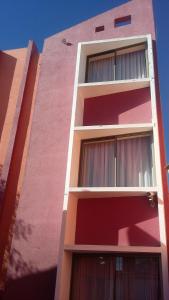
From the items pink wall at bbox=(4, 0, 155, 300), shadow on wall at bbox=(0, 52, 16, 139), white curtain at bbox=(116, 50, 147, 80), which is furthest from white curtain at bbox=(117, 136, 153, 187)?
shadow on wall at bbox=(0, 52, 16, 139)

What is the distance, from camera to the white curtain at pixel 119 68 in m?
10.6

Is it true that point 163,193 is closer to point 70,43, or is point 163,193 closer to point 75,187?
point 75,187

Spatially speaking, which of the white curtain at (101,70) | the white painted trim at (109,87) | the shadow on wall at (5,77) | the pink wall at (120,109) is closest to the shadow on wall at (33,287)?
the pink wall at (120,109)

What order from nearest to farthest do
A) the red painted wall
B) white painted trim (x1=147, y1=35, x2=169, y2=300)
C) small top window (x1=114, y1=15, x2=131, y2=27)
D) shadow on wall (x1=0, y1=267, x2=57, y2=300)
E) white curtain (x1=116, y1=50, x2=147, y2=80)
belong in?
white painted trim (x1=147, y1=35, x2=169, y2=300) → shadow on wall (x1=0, y1=267, x2=57, y2=300) → the red painted wall → white curtain (x1=116, y1=50, x2=147, y2=80) → small top window (x1=114, y1=15, x2=131, y2=27)

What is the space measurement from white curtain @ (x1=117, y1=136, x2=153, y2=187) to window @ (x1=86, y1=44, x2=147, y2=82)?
2765 millimetres

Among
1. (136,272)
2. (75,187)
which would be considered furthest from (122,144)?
(136,272)

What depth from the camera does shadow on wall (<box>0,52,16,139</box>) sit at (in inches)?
444

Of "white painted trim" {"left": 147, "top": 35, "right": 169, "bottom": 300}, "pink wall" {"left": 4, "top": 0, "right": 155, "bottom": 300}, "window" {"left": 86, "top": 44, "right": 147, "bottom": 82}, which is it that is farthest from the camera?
"window" {"left": 86, "top": 44, "right": 147, "bottom": 82}

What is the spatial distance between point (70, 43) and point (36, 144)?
4.97 meters

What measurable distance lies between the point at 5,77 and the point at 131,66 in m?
5.36

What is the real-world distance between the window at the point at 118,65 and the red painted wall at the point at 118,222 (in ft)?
16.0

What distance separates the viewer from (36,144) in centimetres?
981

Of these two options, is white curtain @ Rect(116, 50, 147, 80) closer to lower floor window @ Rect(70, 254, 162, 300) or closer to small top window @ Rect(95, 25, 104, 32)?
small top window @ Rect(95, 25, 104, 32)

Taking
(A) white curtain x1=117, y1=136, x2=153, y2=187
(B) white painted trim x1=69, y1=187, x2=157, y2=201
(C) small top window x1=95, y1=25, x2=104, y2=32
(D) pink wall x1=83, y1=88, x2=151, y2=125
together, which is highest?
(C) small top window x1=95, y1=25, x2=104, y2=32
